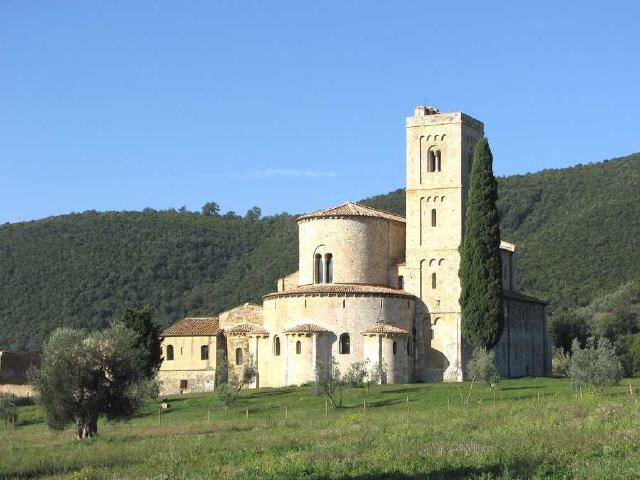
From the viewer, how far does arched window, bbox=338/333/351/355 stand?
59.4m

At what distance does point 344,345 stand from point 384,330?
211 cm

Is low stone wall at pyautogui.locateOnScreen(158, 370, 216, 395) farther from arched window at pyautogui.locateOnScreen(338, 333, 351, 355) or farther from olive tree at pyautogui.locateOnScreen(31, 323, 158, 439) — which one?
olive tree at pyautogui.locateOnScreen(31, 323, 158, 439)

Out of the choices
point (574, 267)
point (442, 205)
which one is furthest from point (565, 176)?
point (442, 205)

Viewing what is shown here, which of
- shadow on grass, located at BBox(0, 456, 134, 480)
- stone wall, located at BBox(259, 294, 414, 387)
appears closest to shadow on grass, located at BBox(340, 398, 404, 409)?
stone wall, located at BBox(259, 294, 414, 387)

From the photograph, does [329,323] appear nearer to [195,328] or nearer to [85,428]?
[195,328]

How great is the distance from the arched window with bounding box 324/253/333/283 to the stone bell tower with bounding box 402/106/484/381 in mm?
3676

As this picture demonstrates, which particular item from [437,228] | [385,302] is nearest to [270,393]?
[385,302]

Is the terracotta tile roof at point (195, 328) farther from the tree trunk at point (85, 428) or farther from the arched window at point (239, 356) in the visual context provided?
the tree trunk at point (85, 428)

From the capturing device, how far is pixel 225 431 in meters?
39.1

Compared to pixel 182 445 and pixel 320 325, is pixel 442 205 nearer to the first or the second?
pixel 320 325

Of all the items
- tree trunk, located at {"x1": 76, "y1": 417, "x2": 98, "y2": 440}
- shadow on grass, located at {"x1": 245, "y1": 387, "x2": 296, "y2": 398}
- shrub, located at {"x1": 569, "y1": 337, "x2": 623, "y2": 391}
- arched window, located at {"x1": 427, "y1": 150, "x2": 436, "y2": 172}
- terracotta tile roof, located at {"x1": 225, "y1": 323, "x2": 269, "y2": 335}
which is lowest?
tree trunk, located at {"x1": 76, "y1": 417, "x2": 98, "y2": 440}

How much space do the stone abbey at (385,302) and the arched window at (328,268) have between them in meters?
0.05

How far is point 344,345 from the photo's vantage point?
195 feet

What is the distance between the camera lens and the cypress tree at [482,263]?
5891cm
